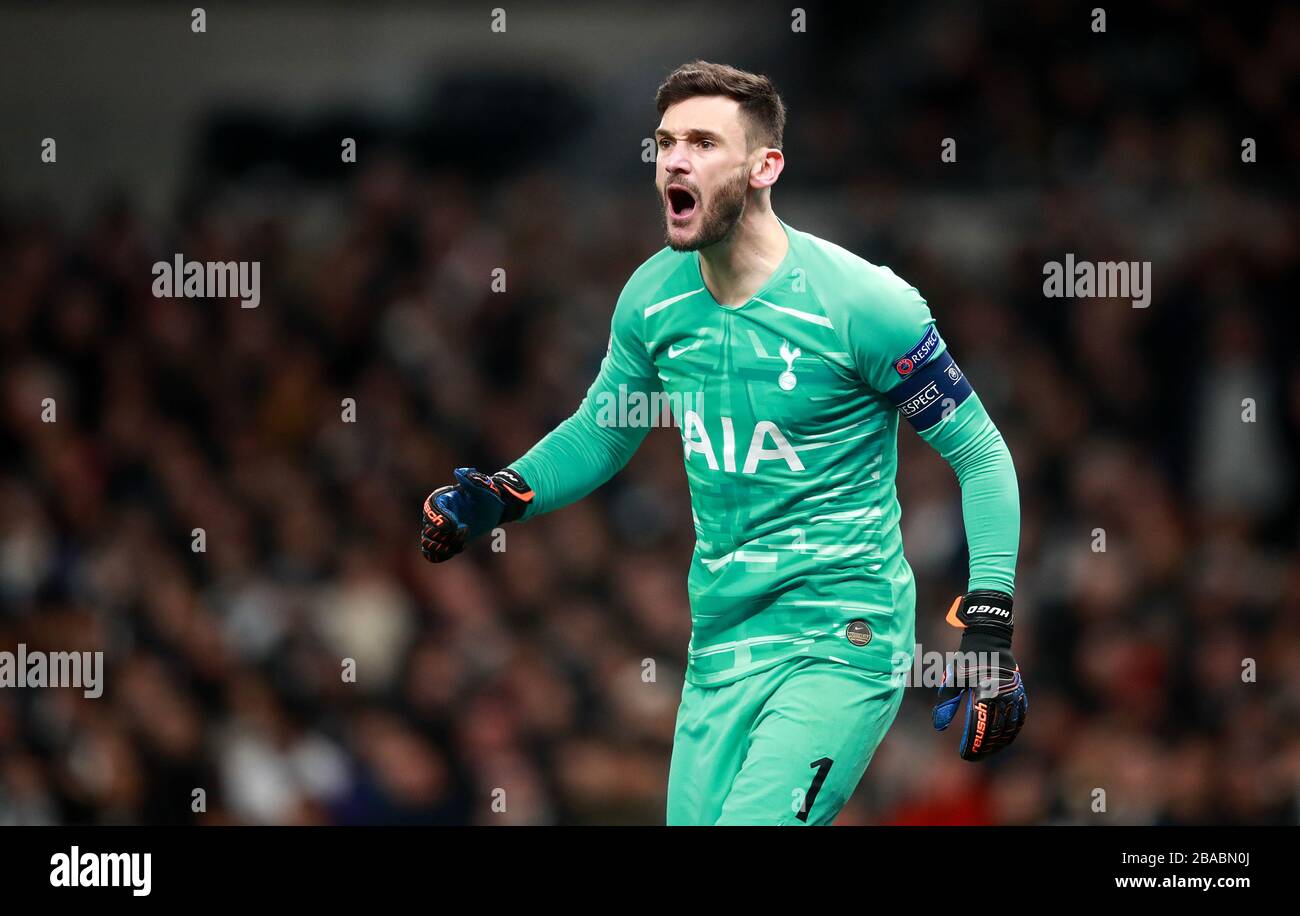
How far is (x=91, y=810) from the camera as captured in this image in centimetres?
963

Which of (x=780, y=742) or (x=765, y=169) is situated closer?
(x=780, y=742)

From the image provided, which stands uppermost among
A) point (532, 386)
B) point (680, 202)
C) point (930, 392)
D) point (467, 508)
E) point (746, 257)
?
point (680, 202)

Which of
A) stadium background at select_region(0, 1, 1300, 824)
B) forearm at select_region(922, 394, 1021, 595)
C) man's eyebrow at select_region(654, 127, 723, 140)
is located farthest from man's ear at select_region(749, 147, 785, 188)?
stadium background at select_region(0, 1, 1300, 824)

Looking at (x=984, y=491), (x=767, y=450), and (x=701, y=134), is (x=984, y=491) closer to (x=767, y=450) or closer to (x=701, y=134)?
(x=767, y=450)

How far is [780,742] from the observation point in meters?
5.15

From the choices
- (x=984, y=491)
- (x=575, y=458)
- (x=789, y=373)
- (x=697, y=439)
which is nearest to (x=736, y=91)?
(x=789, y=373)

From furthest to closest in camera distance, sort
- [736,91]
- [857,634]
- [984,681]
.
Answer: [736,91]
[857,634]
[984,681]

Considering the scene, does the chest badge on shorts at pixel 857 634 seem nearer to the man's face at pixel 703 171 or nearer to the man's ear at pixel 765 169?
the man's face at pixel 703 171

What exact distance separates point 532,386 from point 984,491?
5.91 metres

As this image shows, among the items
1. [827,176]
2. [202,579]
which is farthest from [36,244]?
[827,176]

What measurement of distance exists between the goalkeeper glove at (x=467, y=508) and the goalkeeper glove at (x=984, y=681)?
1436mm

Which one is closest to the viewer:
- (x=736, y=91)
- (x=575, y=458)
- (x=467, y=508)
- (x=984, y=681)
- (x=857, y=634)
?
(x=984, y=681)

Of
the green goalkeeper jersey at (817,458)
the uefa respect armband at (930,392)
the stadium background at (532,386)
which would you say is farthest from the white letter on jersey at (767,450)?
the stadium background at (532,386)

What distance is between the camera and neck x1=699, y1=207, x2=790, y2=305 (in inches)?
216
